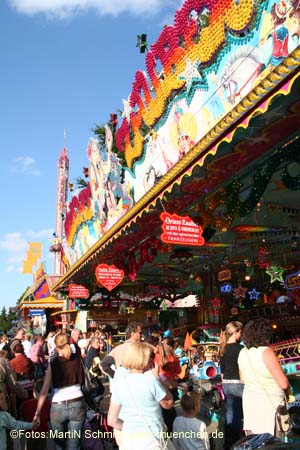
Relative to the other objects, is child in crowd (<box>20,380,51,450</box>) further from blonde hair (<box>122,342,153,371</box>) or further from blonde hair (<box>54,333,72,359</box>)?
blonde hair (<box>122,342,153,371</box>)

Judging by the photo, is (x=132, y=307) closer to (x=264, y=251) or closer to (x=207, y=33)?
(x=264, y=251)

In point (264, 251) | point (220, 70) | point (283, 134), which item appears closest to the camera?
point (283, 134)

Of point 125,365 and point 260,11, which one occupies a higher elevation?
point 260,11

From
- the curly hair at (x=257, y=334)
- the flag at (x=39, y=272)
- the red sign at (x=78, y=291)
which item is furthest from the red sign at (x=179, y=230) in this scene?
the flag at (x=39, y=272)

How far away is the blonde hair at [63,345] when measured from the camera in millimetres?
4875

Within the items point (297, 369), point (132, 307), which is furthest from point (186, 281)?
point (297, 369)

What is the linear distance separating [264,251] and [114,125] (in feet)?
22.3

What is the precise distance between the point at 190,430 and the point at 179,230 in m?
3.61

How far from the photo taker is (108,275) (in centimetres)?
1236

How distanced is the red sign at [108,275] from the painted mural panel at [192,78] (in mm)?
1908

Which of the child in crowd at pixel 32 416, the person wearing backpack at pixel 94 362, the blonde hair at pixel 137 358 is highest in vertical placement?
the blonde hair at pixel 137 358

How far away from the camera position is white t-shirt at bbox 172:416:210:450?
4.02 metres

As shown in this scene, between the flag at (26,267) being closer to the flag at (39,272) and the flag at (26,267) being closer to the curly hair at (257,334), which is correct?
the flag at (39,272)

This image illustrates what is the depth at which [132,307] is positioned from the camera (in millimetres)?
20797
